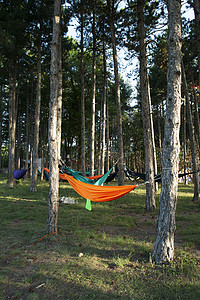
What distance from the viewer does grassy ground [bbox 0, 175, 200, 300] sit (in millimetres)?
1979

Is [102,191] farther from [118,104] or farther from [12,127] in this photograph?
[12,127]

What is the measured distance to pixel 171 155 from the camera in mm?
2676

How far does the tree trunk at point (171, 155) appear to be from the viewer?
254 cm

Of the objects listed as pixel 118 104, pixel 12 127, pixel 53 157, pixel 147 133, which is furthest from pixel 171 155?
pixel 12 127

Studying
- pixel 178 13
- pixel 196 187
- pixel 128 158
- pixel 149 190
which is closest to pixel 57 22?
pixel 178 13

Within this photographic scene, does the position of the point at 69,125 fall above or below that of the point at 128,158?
above

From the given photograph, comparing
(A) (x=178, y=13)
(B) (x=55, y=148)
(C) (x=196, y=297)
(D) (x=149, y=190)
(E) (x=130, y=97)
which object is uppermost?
(E) (x=130, y=97)

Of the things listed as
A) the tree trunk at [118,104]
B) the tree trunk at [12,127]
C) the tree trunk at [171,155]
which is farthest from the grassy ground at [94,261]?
the tree trunk at [12,127]

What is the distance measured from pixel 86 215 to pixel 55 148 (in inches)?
81.7

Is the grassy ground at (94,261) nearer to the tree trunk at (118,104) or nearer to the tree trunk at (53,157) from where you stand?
the tree trunk at (53,157)

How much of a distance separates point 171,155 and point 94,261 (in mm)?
1673

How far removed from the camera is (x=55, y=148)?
367cm

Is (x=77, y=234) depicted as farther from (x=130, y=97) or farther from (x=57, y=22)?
(x=130, y=97)

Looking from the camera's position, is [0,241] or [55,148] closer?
[0,241]
